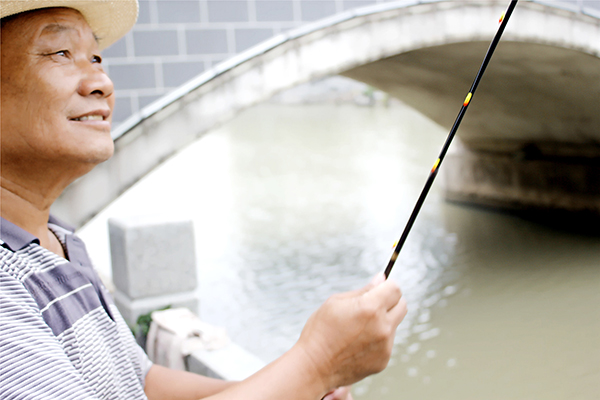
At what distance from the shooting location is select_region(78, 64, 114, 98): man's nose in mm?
1313

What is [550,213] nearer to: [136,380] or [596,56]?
[596,56]

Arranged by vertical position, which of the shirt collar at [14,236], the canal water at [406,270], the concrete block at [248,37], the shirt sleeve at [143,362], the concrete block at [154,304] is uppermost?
the concrete block at [248,37]

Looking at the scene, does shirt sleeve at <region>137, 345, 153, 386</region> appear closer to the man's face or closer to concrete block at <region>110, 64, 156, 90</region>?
the man's face

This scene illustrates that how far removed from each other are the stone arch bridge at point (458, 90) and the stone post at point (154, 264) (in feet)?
1.58

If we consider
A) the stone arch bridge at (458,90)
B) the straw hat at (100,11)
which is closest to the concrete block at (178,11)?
the stone arch bridge at (458,90)

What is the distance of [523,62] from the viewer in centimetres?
696

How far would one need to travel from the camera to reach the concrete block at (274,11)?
4715 mm

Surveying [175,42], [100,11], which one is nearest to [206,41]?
[175,42]

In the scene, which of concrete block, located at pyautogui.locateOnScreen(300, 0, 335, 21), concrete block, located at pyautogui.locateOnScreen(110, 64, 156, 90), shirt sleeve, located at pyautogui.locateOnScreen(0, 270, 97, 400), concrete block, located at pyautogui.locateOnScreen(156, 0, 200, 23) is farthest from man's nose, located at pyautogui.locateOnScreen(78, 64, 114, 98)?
concrete block, located at pyautogui.locateOnScreen(300, 0, 335, 21)

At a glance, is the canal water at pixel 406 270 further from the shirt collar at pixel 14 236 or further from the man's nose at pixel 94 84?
the shirt collar at pixel 14 236

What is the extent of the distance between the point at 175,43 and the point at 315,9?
111 cm

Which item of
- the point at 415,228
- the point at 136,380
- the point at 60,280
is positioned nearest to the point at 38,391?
the point at 60,280

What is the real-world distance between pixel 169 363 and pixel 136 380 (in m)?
2.31

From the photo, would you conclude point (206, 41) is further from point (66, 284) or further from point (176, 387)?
point (66, 284)
